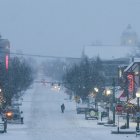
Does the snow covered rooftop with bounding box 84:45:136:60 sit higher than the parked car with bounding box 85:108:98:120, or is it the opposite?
the snow covered rooftop with bounding box 84:45:136:60

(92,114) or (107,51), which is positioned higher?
(107,51)

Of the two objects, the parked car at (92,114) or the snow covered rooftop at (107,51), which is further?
the snow covered rooftop at (107,51)

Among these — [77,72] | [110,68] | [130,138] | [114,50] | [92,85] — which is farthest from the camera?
[114,50]

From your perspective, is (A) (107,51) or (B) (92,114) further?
(A) (107,51)

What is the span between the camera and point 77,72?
332ft

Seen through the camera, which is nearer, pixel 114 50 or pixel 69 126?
pixel 69 126

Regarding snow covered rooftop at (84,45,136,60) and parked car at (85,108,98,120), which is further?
snow covered rooftop at (84,45,136,60)

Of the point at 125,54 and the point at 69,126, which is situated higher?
the point at 125,54

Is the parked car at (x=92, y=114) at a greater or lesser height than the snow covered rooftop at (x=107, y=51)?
lesser

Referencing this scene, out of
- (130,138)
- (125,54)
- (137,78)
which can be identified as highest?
(125,54)

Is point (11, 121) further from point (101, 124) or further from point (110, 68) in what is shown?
point (110, 68)

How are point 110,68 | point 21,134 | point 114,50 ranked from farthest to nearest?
point 114,50
point 110,68
point 21,134

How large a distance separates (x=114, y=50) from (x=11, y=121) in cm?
12969

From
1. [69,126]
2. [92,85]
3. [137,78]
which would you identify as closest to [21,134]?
[69,126]
